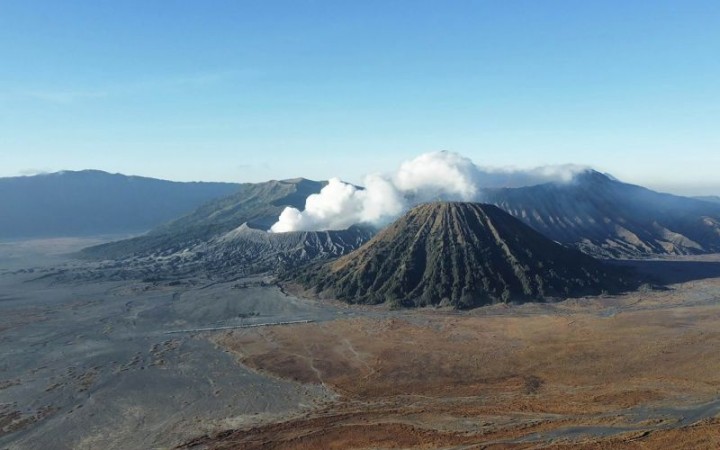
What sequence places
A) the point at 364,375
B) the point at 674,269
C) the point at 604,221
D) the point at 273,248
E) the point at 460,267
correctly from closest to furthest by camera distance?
the point at 364,375, the point at 460,267, the point at 674,269, the point at 273,248, the point at 604,221

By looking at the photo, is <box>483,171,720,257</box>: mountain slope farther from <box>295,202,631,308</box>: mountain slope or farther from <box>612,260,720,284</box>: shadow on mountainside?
<box>295,202,631,308</box>: mountain slope

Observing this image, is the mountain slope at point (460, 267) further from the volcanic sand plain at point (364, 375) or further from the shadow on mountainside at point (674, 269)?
the shadow on mountainside at point (674, 269)

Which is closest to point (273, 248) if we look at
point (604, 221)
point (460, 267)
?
point (460, 267)

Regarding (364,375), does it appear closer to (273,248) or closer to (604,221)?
(273,248)

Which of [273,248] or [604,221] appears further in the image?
[604,221]

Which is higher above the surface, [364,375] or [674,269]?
[674,269]

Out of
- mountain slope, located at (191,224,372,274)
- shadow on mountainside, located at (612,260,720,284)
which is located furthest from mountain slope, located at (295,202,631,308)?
mountain slope, located at (191,224,372,274)

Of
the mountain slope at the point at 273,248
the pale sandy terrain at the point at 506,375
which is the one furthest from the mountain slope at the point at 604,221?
the pale sandy terrain at the point at 506,375

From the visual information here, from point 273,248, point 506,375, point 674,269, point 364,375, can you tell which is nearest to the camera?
point 506,375
